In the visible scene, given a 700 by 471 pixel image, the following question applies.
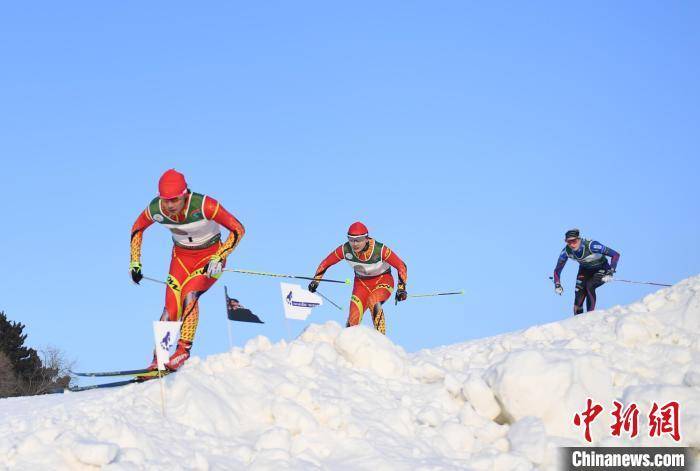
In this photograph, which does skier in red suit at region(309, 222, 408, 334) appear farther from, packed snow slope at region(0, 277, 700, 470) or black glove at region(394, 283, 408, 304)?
packed snow slope at region(0, 277, 700, 470)

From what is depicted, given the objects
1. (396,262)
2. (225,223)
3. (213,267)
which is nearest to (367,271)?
(396,262)

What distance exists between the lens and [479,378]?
916 cm

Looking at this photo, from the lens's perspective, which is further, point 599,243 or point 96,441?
point 599,243

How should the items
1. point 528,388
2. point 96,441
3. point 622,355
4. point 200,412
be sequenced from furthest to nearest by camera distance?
point 622,355 < point 528,388 < point 200,412 < point 96,441

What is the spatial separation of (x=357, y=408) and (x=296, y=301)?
11.7 ft

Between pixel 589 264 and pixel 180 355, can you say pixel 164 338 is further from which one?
pixel 589 264

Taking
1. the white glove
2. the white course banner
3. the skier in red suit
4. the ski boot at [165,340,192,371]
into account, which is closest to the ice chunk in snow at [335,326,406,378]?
the white glove

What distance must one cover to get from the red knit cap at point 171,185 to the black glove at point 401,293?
4.89 meters

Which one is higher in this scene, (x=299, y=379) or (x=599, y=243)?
(x=599, y=243)

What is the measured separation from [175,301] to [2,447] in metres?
3.52

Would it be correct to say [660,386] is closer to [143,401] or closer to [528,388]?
[528,388]

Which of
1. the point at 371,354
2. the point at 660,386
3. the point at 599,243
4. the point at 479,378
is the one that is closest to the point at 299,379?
the point at 371,354

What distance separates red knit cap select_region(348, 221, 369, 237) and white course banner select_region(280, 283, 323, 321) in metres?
2.10

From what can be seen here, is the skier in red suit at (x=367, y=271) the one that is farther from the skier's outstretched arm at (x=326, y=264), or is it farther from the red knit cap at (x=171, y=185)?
the red knit cap at (x=171, y=185)
